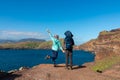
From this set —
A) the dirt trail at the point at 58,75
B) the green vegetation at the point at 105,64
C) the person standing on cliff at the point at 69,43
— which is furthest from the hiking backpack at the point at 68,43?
the green vegetation at the point at 105,64

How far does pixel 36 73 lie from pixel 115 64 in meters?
7.75

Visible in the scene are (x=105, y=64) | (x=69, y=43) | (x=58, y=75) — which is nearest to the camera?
(x=58, y=75)

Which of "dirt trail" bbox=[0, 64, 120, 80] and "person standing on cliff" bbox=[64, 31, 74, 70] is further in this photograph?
"person standing on cliff" bbox=[64, 31, 74, 70]

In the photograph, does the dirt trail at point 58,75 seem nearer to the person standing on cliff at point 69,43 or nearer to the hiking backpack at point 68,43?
the person standing on cliff at point 69,43

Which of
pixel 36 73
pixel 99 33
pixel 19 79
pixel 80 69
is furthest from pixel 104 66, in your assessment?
pixel 99 33

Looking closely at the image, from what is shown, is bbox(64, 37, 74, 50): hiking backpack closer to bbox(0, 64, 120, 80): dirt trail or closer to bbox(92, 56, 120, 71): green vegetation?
bbox(0, 64, 120, 80): dirt trail

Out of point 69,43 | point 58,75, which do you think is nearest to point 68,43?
point 69,43

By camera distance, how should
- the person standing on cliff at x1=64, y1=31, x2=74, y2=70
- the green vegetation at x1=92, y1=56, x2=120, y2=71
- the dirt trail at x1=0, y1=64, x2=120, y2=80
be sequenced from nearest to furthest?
the dirt trail at x1=0, y1=64, x2=120, y2=80 < the person standing on cliff at x1=64, y1=31, x2=74, y2=70 < the green vegetation at x1=92, y1=56, x2=120, y2=71

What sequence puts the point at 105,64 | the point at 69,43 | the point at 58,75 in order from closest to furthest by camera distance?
1. the point at 58,75
2. the point at 69,43
3. the point at 105,64

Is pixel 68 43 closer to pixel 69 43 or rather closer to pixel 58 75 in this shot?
pixel 69 43

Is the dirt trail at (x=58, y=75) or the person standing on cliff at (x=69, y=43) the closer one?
the dirt trail at (x=58, y=75)

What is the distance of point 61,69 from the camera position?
903 inches

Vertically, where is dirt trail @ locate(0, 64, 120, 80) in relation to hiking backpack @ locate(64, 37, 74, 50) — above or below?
below

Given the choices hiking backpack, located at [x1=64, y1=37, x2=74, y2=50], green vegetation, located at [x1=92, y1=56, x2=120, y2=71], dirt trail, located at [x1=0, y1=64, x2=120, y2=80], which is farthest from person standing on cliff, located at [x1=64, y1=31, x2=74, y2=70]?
green vegetation, located at [x1=92, y1=56, x2=120, y2=71]
